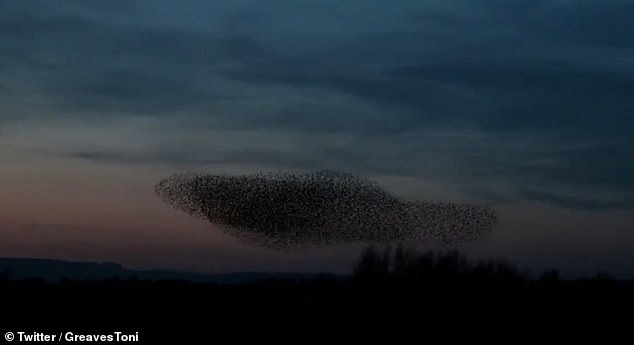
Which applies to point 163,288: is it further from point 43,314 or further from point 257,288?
point 43,314

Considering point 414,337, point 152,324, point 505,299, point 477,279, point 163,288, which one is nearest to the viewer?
point 414,337

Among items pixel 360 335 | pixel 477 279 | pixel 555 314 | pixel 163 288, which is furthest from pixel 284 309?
pixel 477 279

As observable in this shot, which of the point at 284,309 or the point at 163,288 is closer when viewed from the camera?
the point at 284,309

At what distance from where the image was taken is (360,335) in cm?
2923

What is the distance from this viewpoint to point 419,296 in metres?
34.7

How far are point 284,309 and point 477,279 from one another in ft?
68.7

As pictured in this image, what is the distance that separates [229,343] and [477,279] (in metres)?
24.2

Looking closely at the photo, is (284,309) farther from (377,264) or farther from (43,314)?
(377,264)

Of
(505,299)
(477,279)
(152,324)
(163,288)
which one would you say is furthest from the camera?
(477,279)

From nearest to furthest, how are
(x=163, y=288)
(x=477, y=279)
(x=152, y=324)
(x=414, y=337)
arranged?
(x=414, y=337)
(x=152, y=324)
(x=163, y=288)
(x=477, y=279)

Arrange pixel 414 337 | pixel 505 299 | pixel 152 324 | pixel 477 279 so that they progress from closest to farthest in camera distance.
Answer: pixel 414 337 < pixel 152 324 < pixel 505 299 < pixel 477 279

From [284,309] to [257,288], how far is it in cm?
1145

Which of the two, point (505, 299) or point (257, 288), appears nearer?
point (505, 299)

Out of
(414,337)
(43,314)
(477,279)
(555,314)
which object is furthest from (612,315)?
(477,279)
